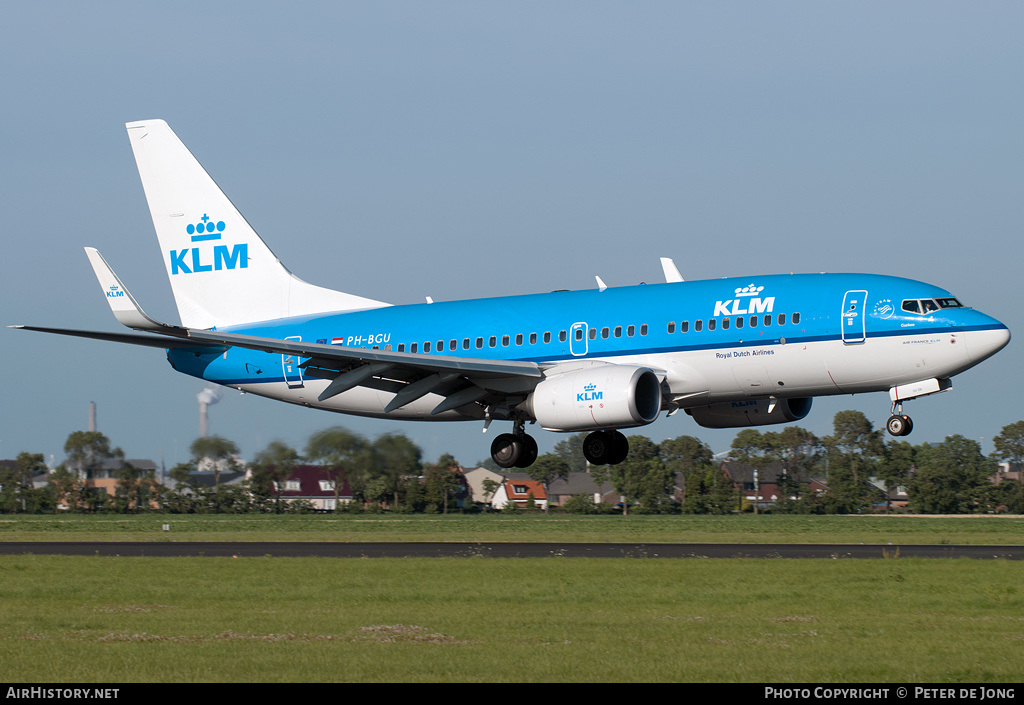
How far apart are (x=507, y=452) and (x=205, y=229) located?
46.8 ft

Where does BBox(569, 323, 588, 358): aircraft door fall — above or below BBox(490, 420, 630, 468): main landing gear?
above

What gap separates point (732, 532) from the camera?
4122cm

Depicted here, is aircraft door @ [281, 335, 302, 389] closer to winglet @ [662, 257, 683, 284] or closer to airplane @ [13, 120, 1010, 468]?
airplane @ [13, 120, 1010, 468]

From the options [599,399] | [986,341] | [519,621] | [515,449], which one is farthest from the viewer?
[515,449]

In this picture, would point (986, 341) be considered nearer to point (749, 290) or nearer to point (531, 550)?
point (749, 290)

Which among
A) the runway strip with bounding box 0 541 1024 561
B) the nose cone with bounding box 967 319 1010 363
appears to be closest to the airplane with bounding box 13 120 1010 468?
the nose cone with bounding box 967 319 1010 363

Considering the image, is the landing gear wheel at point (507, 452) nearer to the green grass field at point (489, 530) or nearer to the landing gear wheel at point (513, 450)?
the landing gear wheel at point (513, 450)

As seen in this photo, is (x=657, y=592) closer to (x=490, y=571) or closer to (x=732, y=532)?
(x=490, y=571)

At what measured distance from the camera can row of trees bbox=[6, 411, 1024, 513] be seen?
167ft

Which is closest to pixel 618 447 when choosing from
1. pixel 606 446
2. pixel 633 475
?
pixel 606 446

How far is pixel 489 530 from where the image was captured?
144 feet

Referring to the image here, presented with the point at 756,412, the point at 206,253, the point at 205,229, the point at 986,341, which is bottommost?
the point at 756,412
